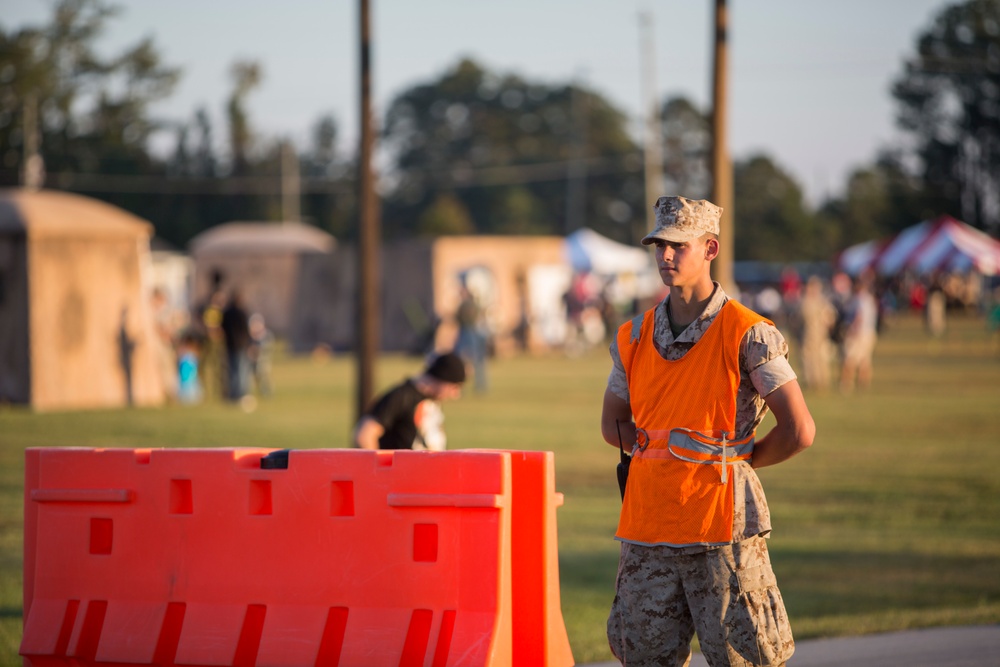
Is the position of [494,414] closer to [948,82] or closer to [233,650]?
[233,650]

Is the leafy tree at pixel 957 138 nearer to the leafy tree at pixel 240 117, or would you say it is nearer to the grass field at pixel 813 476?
the leafy tree at pixel 240 117

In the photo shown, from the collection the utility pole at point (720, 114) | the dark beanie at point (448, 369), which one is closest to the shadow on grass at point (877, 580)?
the dark beanie at point (448, 369)

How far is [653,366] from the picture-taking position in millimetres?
4840

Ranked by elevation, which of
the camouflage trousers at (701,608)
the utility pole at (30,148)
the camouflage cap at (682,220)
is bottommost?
the camouflage trousers at (701,608)

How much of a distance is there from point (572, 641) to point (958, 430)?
11919 mm

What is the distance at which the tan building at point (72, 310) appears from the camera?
892 inches

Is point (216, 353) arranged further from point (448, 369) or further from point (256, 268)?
point (256, 268)

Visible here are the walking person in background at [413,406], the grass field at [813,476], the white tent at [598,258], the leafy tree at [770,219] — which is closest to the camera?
the walking person in background at [413,406]

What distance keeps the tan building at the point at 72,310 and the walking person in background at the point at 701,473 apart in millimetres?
19202

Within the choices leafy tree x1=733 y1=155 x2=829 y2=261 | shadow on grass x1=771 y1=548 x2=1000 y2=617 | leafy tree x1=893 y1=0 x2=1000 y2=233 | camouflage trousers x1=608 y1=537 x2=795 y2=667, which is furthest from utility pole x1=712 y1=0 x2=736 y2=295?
leafy tree x1=733 y1=155 x2=829 y2=261

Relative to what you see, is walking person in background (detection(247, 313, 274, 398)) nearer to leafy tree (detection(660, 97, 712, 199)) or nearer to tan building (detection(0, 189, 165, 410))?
tan building (detection(0, 189, 165, 410))

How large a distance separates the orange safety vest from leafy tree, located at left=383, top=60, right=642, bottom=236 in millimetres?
88633

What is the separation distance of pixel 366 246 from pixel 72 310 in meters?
9.71

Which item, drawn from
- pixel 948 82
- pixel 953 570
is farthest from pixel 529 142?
pixel 953 570
